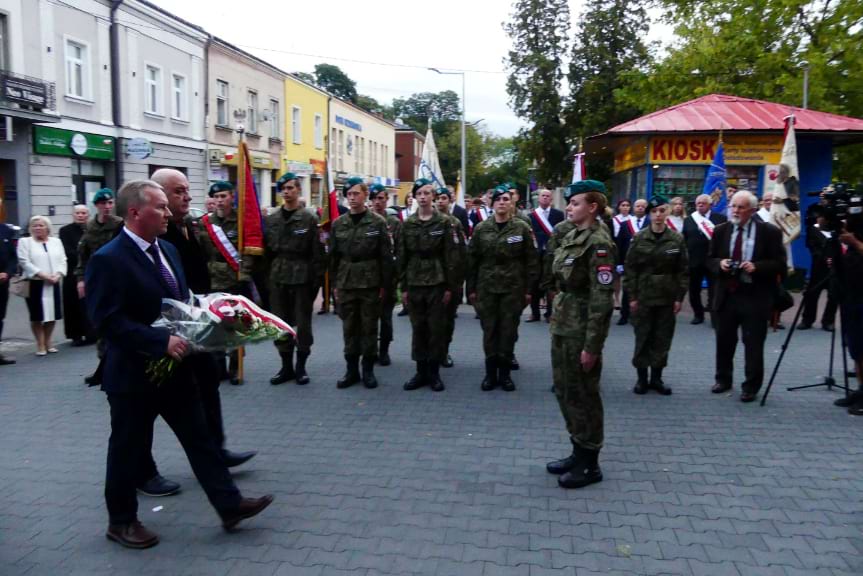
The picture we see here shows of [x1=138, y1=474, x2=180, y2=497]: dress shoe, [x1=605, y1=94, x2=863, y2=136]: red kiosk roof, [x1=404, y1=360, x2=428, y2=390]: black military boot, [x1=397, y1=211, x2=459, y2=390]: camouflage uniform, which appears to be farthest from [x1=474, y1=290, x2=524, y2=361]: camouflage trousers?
[x1=605, y1=94, x2=863, y2=136]: red kiosk roof

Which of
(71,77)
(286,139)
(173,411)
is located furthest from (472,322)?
(286,139)

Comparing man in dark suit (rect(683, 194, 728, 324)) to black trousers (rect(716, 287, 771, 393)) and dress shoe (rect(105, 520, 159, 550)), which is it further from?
dress shoe (rect(105, 520, 159, 550))

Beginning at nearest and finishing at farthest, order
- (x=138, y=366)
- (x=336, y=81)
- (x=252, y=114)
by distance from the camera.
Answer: (x=138, y=366)
(x=252, y=114)
(x=336, y=81)

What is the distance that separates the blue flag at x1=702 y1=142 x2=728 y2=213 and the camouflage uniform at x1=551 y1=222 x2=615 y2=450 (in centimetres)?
892

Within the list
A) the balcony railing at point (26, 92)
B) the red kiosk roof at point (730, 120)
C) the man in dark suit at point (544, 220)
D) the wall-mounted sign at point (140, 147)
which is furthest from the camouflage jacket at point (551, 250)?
the wall-mounted sign at point (140, 147)

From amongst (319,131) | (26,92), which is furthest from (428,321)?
(319,131)

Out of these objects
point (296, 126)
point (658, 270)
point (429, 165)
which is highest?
point (296, 126)

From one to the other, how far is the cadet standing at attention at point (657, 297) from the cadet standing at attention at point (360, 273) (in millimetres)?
2631

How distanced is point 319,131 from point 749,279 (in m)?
34.6

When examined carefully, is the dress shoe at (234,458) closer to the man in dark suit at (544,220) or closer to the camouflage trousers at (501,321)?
the camouflage trousers at (501,321)

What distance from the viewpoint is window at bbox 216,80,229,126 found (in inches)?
1109

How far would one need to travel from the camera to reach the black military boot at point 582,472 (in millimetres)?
4871

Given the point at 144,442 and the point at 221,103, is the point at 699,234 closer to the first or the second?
the point at 144,442

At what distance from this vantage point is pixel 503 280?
7512mm
